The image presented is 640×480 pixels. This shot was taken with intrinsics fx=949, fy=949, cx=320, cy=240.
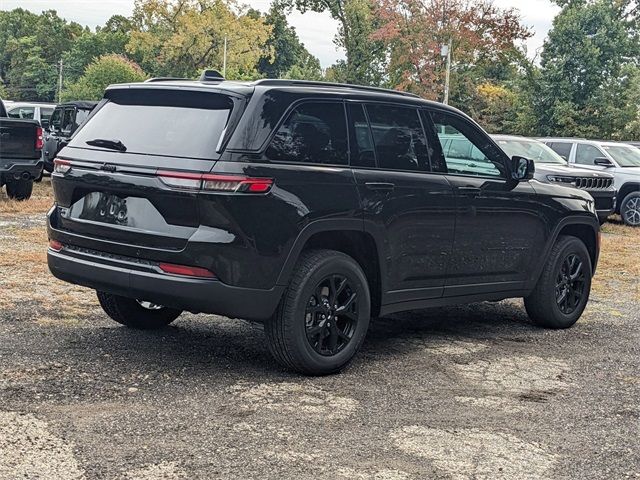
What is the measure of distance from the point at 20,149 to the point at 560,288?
967 cm

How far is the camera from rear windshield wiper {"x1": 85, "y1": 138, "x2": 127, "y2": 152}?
5.71 metres

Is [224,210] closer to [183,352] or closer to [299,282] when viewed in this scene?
[299,282]

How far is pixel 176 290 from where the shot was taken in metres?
5.30

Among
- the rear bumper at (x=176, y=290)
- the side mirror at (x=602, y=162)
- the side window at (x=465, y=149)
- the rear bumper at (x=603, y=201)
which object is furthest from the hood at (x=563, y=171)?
the rear bumper at (x=176, y=290)

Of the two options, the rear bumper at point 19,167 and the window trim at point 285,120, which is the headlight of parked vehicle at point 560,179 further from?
the window trim at point 285,120

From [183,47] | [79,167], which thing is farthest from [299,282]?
[183,47]

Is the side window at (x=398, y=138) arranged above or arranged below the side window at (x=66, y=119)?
above

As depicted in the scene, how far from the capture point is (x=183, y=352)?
6211 millimetres

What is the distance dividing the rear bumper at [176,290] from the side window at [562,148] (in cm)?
1481

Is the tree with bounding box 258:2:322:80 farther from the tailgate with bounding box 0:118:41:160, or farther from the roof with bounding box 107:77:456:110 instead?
the roof with bounding box 107:77:456:110

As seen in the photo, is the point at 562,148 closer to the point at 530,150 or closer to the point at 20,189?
the point at 530,150

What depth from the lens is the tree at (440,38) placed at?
4666 centimetres

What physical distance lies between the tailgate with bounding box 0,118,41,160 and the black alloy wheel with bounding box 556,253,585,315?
9507mm

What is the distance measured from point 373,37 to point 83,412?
151 feet
